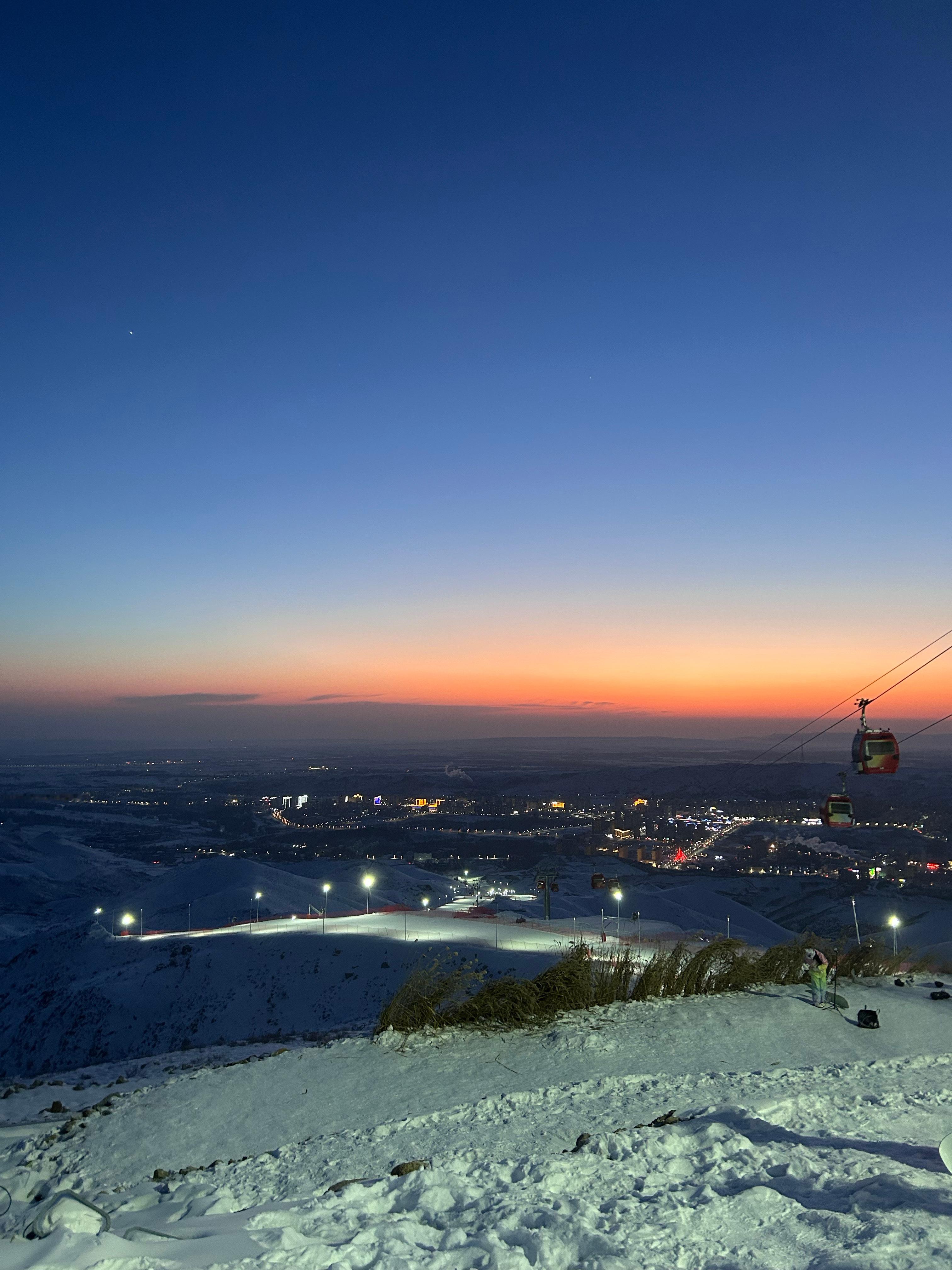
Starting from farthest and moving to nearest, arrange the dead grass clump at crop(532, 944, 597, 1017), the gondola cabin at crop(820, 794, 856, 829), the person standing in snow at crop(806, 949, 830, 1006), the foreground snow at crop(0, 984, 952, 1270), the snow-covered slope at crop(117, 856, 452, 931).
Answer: the snow-covered slope at crop(117, 856, 452, 931), the gondola cabin at crop(820, 794, 856, 829), the person standing in snow at crop(806, 949, 830, 1006), the dead grass clump at crop(532, 944, 597, 1017), the foreground snow at crop(0, 984, 952, 1270)

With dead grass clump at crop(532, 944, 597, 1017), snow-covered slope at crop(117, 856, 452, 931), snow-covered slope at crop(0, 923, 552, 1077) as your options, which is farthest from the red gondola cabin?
snow-covered slope at crop(117, 856, 452, 931)

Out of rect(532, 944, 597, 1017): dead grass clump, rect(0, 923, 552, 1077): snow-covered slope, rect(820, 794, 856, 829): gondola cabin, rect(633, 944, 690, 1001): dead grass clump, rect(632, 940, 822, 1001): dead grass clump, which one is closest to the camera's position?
rect(532, 944, 597, 1017): dead grass clump

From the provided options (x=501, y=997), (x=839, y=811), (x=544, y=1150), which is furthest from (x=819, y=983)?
(x=544, y=1150)

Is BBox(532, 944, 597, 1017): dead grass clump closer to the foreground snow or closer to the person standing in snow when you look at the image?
the foreground snow

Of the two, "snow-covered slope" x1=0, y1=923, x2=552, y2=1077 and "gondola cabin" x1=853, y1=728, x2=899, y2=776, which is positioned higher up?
"gondola cabin" x1=853, y1=728, x2=899, y2=776

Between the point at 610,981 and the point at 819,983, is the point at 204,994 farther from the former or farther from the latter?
the point at 819,983

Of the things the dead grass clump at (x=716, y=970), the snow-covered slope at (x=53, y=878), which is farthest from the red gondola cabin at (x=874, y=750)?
the snow-covered slope at (x=53, y=878)
